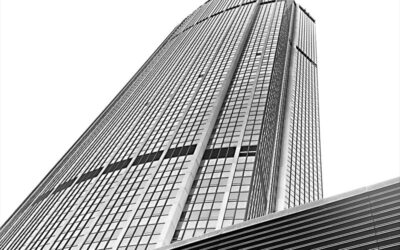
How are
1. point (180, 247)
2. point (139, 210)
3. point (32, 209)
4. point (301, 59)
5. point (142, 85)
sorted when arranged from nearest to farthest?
point (180, 247)
point (139, 210)
point (32, 209)
point (142, 85)
point (301, 59)

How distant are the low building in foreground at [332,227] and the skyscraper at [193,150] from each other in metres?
31.9

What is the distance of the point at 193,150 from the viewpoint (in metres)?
72.9

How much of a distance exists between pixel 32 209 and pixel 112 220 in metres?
30.1

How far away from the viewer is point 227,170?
6569 cm

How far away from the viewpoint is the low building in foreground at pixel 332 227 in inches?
746

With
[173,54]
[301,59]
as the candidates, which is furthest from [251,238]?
[301,59]

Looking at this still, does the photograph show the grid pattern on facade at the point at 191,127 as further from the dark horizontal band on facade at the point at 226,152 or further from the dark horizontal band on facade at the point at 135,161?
the dark horizontal band on facade at the point at 226,152

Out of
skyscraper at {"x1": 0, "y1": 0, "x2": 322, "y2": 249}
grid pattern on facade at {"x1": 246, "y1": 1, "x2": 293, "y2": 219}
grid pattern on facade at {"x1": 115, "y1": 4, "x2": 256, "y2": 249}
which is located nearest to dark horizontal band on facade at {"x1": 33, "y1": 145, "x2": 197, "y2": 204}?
skyscraper at {"x1": 0, "y1": 0, "x2": 322, "y2": 249}

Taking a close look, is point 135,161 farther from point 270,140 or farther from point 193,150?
point 270,140

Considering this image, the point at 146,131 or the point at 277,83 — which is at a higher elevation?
the point at 277,83

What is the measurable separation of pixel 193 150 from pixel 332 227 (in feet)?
174

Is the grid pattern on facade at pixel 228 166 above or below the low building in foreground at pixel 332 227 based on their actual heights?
above

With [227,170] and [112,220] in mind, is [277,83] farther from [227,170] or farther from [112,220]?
[112,220]

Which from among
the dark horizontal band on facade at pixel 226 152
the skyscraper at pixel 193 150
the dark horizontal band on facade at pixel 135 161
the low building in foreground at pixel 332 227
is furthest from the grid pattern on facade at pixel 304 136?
the low building in foreground at pixel 332 227
